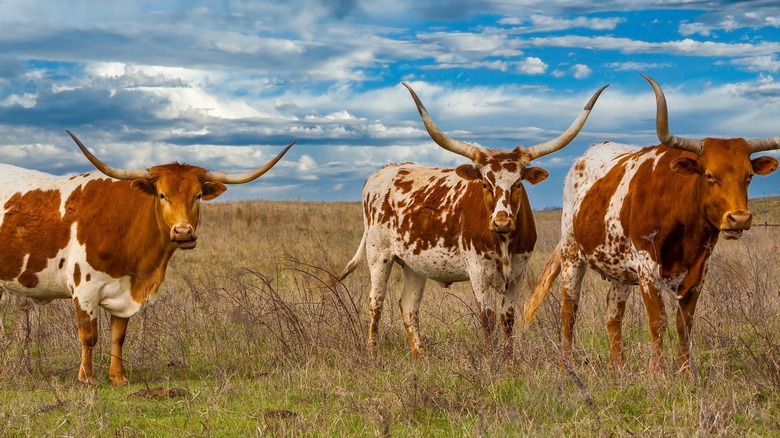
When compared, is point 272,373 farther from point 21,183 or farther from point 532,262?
point 532,262

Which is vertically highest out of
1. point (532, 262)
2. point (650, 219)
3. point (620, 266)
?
point (650, 219)

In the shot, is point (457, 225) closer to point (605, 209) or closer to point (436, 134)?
point (436, 134)

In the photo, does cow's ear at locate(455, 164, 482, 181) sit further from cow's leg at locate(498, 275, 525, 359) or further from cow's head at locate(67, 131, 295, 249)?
cow's head at locate(67, 131, 295, 249)

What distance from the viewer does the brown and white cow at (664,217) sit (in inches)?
268

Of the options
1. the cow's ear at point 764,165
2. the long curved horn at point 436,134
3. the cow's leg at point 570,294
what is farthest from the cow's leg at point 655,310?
the long curved horn at point 436,134

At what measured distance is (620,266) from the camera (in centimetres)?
778

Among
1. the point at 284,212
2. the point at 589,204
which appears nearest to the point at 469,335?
the point at 589,204

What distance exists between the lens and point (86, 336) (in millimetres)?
7949

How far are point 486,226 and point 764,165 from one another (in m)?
2.53

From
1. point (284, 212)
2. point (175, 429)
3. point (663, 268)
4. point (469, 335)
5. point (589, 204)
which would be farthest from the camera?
point (284, 212)

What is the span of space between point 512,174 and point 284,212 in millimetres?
18258

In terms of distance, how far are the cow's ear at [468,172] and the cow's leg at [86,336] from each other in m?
3.72

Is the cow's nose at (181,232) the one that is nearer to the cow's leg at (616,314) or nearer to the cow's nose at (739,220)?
the cow's leg at (616,314)

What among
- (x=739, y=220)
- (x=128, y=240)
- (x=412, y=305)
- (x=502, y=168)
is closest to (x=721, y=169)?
(x=739, y=220)
